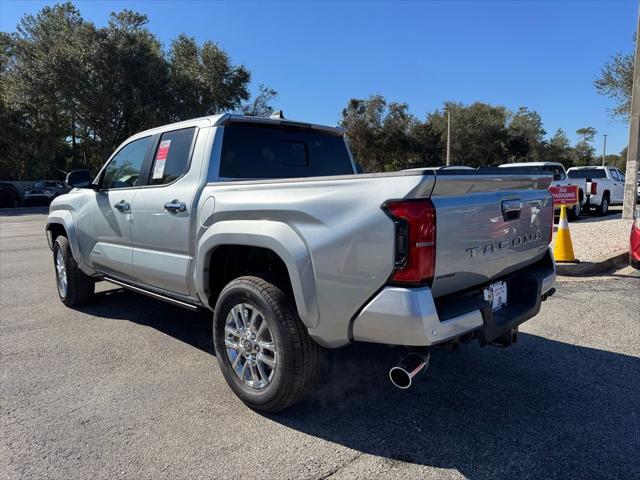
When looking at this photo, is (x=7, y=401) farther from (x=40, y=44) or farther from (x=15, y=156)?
(x=15, y=156)

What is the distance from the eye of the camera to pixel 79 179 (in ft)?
16.8

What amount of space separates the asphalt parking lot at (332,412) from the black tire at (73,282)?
2.63 feet

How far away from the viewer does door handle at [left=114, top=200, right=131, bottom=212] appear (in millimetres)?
4390

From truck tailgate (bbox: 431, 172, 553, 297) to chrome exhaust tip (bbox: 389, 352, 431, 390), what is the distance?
354 millimetres

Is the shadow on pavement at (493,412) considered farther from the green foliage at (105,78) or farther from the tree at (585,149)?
the tree at (585,149)

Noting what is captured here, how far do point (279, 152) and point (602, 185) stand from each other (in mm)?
16394

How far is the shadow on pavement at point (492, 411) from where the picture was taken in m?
2.65

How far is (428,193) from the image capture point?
2.47 metres

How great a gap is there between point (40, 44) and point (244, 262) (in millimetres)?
29121

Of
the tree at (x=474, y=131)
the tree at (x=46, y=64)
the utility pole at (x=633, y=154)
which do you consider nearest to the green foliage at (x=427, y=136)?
the tree at (x=474, y=131)

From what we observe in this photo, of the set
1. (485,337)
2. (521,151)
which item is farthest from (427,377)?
(521,151)

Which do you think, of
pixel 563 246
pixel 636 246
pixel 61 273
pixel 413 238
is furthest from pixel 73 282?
pixel 636 246

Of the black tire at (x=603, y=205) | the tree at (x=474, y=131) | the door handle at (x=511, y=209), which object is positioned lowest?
the black tire at (x=603, y=205)

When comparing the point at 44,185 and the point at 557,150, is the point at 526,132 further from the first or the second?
the point at 44,185
